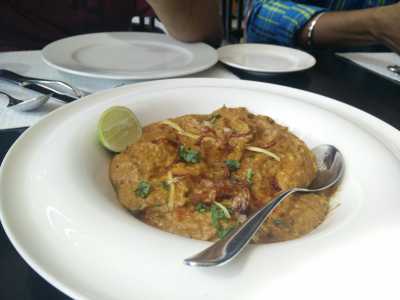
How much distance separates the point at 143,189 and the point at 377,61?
1.59 metres

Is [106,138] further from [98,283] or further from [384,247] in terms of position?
[384,247]

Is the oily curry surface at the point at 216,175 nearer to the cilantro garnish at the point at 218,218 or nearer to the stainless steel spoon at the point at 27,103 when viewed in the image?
the cilantro garnish at the point at 218,218

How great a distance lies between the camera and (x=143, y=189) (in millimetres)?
854

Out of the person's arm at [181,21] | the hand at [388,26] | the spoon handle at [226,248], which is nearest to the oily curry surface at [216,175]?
the spoon handle at [226,248]

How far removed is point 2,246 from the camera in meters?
0.72

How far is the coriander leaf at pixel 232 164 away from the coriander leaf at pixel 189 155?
0.08 meters

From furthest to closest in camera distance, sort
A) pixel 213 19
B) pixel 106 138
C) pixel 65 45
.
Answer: pixel 213 19
pixel 65 45
pixel 106 138

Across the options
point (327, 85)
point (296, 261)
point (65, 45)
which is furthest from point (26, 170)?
point (327, 85)

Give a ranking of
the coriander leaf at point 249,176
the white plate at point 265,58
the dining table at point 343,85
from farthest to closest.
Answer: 1. the white plate at point 265,58
2. the dining table at point 343,85
3. the coriander leaf at point 249,176

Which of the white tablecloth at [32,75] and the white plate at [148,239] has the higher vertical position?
the white plate at [148,239]

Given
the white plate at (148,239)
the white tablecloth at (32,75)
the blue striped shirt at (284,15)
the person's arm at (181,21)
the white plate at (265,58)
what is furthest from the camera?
the blue striped shirt at (284,15)

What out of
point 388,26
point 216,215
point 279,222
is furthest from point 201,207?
point 388,26

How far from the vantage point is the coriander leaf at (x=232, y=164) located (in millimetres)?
979

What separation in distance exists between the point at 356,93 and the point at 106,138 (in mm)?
1074
